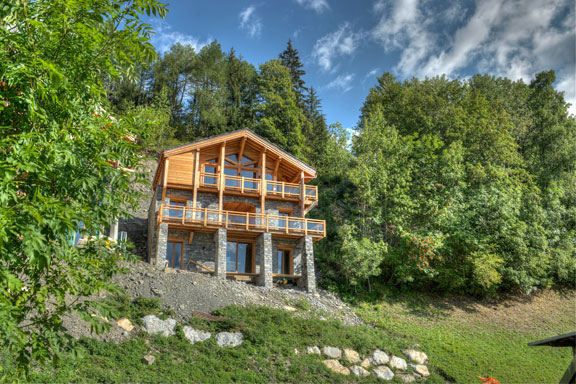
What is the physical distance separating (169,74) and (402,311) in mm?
36773

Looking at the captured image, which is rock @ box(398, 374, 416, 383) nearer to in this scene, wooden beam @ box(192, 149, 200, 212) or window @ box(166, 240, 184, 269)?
window @ box(166, 240, 184, 269)

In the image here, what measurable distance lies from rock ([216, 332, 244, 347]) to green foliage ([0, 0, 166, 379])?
27.4 ft

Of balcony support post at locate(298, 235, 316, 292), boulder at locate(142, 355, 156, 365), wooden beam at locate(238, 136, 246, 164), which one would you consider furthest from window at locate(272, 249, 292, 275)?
boulder at locate(142, 355, 156, 365)

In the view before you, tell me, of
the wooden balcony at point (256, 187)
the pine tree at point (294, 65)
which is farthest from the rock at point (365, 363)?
the pine tree at point (294, 65)

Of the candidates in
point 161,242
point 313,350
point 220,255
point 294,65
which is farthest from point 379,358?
point 294,65

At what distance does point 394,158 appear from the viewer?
92.5ft

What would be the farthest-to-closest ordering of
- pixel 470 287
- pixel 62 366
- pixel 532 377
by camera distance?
pixel 470 287 < pixel 532 377 < pixel 62 366

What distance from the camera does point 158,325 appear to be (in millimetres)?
13914

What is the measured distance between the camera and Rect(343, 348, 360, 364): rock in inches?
590

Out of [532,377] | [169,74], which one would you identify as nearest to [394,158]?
[532,377]

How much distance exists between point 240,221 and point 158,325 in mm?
9180

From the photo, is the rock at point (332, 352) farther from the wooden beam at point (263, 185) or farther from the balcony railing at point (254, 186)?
the balcony railing at point (254, 186)

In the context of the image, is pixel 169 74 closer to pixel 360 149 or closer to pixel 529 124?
pixel 360 149

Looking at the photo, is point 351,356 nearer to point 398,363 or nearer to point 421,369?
point 398,363
